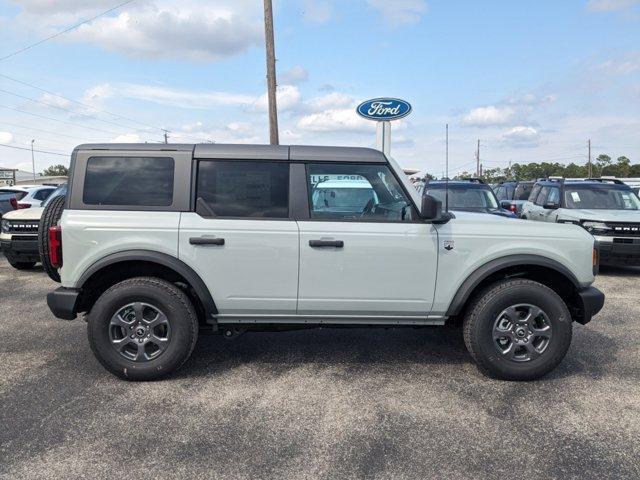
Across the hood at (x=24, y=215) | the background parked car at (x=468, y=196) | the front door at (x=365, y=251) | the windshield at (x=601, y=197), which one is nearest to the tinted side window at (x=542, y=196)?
the windshield at (x=601, y=197)

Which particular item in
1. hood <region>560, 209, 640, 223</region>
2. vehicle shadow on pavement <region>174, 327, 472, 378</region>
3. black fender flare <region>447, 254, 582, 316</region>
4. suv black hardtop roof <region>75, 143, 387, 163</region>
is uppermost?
suv black hardtop roof <region>75, 143, 387, 163</region>

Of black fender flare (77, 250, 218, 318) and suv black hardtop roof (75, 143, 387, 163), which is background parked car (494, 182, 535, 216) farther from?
black fender flare (77, 250, 218, 318)

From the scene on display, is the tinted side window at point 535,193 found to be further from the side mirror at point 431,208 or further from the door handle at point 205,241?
the door handle at point 205,241

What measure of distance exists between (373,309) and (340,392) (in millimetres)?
695

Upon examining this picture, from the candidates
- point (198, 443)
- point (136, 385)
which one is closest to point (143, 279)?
point (136, 385)

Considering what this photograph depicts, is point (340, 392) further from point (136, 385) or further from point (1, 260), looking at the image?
point (1, 260)

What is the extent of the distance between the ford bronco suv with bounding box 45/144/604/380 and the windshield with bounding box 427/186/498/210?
586cm

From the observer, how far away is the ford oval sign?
10867 mm

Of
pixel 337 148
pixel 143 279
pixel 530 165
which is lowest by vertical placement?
pixel 143 279

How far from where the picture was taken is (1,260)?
10.7 m

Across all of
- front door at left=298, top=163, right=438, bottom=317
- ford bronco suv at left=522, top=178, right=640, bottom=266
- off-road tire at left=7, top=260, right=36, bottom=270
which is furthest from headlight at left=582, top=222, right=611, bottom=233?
off-road tire at left=7, top=260, right=36, bottom=270

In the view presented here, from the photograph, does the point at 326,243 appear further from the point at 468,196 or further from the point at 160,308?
the point at 468,196

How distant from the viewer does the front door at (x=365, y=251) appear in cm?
403

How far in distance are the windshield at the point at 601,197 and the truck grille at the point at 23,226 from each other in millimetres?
9791
